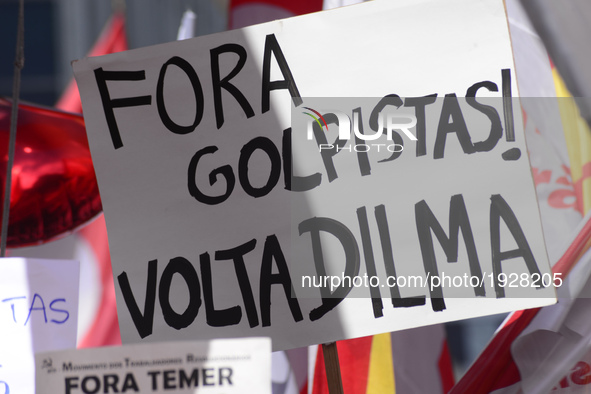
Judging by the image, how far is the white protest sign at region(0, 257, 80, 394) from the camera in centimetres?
116

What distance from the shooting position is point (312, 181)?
105 centimetres

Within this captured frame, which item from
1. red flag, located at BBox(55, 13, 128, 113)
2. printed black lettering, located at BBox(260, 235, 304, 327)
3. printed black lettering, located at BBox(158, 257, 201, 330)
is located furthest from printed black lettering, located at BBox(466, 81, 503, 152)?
red flag, located at BBox(55, 13, 128, 113)

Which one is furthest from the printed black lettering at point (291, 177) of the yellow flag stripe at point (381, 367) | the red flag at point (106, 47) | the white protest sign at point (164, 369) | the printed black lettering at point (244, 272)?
the red flag at point (106, 47)

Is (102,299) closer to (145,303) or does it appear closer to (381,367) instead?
(381,367)

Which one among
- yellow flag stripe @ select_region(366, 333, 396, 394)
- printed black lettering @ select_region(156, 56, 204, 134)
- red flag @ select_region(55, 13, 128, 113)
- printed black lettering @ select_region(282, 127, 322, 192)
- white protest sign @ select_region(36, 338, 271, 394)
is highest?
red flag @ select_region(55, 13, 128, 113)

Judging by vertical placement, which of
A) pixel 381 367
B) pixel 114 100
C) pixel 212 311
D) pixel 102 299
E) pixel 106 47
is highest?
pixel 106 47

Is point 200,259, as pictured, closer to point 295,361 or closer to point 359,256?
point 359,256

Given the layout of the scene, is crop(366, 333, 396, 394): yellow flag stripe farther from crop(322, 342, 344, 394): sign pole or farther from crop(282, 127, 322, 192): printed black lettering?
crop(282, 127, 322, 192): printed black lettering

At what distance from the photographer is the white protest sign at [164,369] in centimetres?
75

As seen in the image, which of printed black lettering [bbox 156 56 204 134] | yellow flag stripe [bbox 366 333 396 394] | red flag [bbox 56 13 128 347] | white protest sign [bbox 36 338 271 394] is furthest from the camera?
red flag [bbox 56 13 128 347]

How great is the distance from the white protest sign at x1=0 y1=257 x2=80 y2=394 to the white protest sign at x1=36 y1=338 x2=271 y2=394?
17.2 inches

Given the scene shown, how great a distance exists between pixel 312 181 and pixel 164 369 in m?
0.40

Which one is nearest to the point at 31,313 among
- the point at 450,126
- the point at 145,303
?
the point at 145,303

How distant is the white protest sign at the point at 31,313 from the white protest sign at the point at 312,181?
0.24 m
